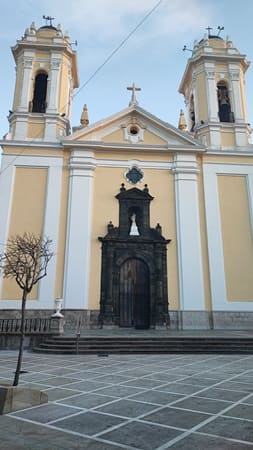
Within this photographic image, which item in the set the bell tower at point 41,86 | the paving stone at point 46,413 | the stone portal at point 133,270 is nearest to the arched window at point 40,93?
the bell tower at point 41,86

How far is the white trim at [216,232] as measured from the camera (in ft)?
49.8

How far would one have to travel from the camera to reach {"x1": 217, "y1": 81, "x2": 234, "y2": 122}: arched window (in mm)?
18972

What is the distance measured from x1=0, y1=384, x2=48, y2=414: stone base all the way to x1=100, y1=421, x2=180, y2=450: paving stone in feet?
5.07

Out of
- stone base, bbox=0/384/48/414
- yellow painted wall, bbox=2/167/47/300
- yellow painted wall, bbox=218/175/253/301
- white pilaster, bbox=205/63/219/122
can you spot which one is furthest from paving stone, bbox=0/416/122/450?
white pilaster, bbox=205/63/219/122

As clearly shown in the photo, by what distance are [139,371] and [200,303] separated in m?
8.14

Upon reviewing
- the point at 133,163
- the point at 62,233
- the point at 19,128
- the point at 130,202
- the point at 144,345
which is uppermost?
the point at 19,128

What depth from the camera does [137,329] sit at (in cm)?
1443

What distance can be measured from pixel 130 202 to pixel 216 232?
4304 mm

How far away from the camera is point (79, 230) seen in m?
15.5

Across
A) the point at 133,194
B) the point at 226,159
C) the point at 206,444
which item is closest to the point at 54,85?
the point at 133,194

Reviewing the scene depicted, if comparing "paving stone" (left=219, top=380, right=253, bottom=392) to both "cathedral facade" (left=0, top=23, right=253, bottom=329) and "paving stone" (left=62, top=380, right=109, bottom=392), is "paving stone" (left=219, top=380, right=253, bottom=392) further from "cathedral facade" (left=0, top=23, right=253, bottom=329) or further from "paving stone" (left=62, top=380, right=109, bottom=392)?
"cathedral facade" (left=0, top=23, right=253, bottom=329)

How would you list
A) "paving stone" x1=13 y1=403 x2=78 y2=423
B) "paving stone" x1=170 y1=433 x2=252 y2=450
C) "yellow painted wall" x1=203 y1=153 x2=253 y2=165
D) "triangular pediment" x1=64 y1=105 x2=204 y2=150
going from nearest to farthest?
"paving stone" x1=170 y1=433 x2=252 y2=450 → "paving stone" x1=13 y1=403 x2=78 y2=423 → "triangular pediment" x1=64 y1=105 x2=204 y2=150 → "yellow painted wall" x1=203 y1=153 x2=253 y2=165

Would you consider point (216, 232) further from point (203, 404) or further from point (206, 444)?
point (206, 444)

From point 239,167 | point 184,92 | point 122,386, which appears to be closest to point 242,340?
point 122,386
